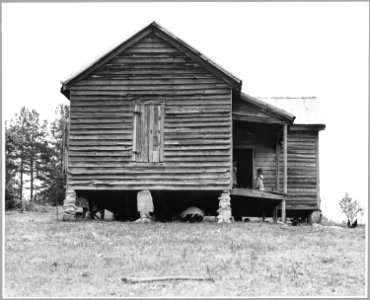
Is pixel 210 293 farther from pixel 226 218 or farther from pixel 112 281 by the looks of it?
pixel 226 218

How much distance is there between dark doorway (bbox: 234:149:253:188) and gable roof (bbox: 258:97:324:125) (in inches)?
96.8

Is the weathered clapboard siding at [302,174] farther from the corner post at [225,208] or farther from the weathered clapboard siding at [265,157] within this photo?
the corner post at [225,208]

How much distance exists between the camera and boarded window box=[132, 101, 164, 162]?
2325 centimetres

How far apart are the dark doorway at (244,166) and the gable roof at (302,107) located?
8.06 ft

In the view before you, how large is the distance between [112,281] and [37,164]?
139ft

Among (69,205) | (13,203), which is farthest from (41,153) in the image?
(69,205)

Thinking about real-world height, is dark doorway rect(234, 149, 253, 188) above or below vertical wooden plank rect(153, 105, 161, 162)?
below

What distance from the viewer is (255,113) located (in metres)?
24.6

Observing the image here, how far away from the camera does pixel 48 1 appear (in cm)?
1439

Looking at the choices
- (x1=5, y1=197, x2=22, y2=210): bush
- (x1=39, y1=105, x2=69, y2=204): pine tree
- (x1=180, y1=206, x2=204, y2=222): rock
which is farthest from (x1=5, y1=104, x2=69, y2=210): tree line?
(x1=180, y1=206, x2=204, y2=222): rock

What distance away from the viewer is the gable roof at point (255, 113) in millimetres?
24344

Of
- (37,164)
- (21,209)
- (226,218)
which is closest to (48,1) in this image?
(226,218)

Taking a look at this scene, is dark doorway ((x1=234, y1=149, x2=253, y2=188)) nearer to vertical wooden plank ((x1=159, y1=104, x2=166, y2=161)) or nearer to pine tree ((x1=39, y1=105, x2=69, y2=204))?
vertical wooden plank ((x1=159, y1=104, x2=166, y2=161))

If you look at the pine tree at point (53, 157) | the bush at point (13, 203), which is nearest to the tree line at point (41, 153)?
the pine tree at point (53, 157)
